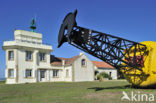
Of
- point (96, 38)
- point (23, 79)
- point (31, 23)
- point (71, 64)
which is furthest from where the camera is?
point (31, 23)

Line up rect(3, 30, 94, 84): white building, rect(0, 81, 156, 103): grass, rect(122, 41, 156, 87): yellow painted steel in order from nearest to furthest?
1. rect(0, 81, 156, 103): grass
2. rect(122, 41, 156, 87): yellow painted steel
3. rect(3, 30, 94, 84): white building

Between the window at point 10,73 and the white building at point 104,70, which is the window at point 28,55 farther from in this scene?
the white building at point 104,70

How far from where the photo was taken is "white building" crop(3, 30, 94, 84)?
108ft

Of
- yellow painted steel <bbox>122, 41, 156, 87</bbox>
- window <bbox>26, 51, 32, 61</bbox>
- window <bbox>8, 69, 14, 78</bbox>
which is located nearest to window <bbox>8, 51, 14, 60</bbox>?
window <bbox>8, 69, 14, 78</bbox>

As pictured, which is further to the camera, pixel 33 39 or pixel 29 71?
pixel 33 39

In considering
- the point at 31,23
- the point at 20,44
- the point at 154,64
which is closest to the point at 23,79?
the point at 20,44

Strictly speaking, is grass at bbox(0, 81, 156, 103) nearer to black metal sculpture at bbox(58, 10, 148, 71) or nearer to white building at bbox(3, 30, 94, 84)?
black metal sculpture at bbox(58, 10, 148, 71)

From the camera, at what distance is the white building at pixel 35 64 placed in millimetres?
32812

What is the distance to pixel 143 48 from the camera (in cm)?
1380

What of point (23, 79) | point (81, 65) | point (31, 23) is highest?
point (31, 23)

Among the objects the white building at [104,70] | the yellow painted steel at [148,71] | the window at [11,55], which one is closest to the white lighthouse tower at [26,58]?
the window at [11,55]

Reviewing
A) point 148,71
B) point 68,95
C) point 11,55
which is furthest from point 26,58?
point 148,71

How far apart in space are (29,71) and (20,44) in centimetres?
619

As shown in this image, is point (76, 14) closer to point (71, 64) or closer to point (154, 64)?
point (154, 64)
